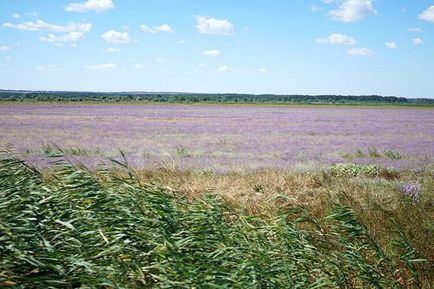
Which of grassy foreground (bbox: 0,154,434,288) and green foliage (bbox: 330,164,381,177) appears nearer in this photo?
grassy foreground (bbox: 0,154,434,288)

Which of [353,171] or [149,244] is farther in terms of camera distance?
[353,171]

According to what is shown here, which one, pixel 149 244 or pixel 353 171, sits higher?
pixel 149 244

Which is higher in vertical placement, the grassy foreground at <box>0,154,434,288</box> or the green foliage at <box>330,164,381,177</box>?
the grassy foreground at <box>0,154,434,288</box>

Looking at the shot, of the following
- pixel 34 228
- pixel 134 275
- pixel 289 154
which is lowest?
pixel 289 154

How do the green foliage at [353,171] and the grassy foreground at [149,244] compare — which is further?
the green foliage at [353,171]

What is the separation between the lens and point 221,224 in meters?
5.13

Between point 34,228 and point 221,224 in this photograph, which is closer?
point 34,228

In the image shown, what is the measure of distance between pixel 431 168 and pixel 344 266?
548 inches

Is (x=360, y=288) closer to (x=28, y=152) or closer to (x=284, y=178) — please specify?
(x=284, y=178)

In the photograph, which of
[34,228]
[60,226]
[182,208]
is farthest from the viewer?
[182,208]

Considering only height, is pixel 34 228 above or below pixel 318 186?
above

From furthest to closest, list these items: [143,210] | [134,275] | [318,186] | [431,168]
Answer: [431,168] < [318,186] < [143,210] < [134,275]

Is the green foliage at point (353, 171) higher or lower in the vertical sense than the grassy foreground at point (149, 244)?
lower

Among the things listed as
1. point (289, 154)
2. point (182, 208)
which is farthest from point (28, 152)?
point (182, 208)
